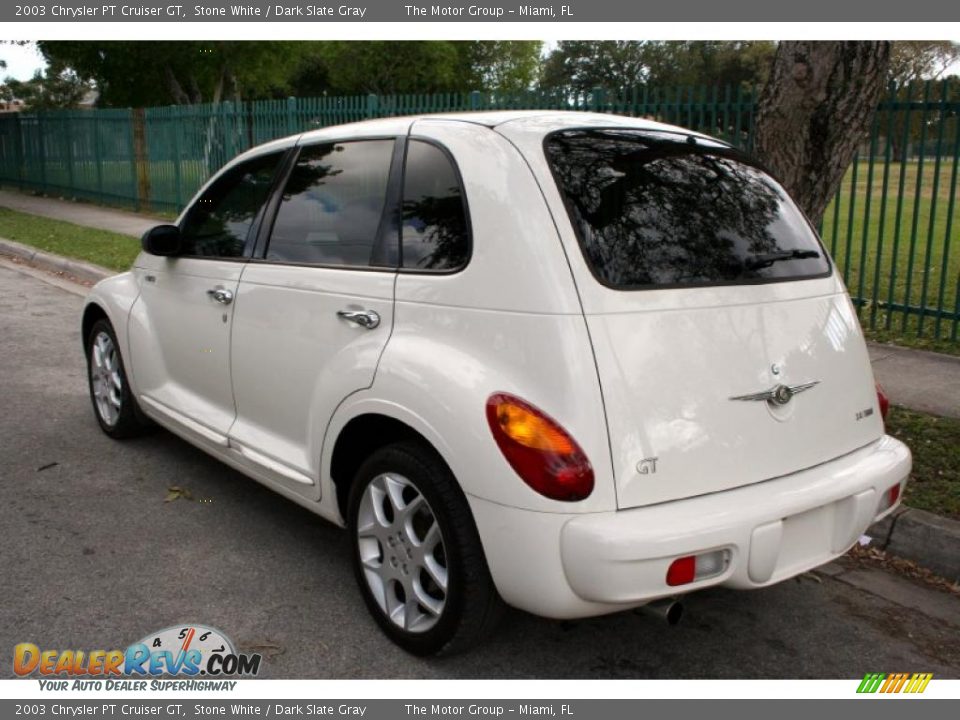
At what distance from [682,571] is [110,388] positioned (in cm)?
378

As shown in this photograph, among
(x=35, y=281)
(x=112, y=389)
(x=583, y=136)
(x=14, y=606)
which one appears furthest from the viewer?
(x=35, y=281)

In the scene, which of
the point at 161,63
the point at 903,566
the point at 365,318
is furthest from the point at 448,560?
the point at 161,63

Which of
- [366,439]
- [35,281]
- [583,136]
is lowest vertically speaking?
[35,281]

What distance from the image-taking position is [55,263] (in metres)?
12.2

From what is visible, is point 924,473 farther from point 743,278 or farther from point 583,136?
point 583,136

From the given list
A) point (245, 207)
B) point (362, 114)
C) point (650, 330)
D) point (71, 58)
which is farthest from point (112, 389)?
point (71, 58)

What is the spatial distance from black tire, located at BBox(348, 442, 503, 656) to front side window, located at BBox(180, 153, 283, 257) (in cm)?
149

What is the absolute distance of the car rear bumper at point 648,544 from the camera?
2.56 meters

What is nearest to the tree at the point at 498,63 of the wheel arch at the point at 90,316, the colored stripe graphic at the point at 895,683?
the wheel arch at the point at 90,316

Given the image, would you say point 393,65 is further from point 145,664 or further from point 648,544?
point 648,544

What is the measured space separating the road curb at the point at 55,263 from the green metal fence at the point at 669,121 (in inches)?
152

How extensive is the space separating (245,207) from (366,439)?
4.71 ft

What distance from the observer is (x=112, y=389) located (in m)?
5.24

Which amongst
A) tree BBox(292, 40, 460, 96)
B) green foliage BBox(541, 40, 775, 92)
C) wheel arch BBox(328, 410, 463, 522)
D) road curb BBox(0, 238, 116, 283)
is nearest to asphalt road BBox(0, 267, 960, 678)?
wheel arch BBox(328, 410, 463, 522)
